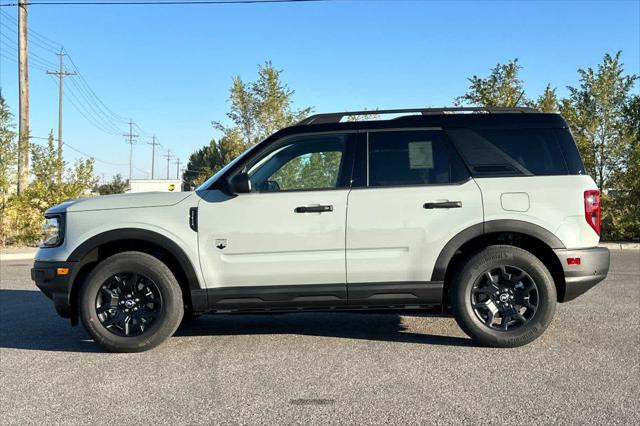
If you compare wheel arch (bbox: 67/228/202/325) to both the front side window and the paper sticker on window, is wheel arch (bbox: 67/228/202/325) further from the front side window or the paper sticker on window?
the paper sticker on window

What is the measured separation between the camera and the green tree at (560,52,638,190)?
16.2 meters

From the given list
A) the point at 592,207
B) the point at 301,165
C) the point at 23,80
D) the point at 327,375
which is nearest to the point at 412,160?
the point at 301,165

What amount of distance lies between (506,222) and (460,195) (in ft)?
1.50

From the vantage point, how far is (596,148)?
16375mm

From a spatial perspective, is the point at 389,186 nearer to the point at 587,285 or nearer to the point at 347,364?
the point at 347,364

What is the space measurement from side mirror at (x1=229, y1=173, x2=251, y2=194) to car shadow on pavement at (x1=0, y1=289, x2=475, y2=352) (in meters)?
1.63

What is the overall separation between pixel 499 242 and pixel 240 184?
7.80 feet

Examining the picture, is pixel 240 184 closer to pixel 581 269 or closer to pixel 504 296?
pixel 504 296

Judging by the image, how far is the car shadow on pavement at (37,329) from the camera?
206 inches

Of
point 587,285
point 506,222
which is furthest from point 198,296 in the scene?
point 587,285

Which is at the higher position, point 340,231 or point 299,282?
point 340,231

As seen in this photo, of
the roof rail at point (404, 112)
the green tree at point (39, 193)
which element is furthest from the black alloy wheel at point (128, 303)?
the green tree at point (39, 193)

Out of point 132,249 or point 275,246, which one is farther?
point 132,249

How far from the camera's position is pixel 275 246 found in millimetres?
4793
